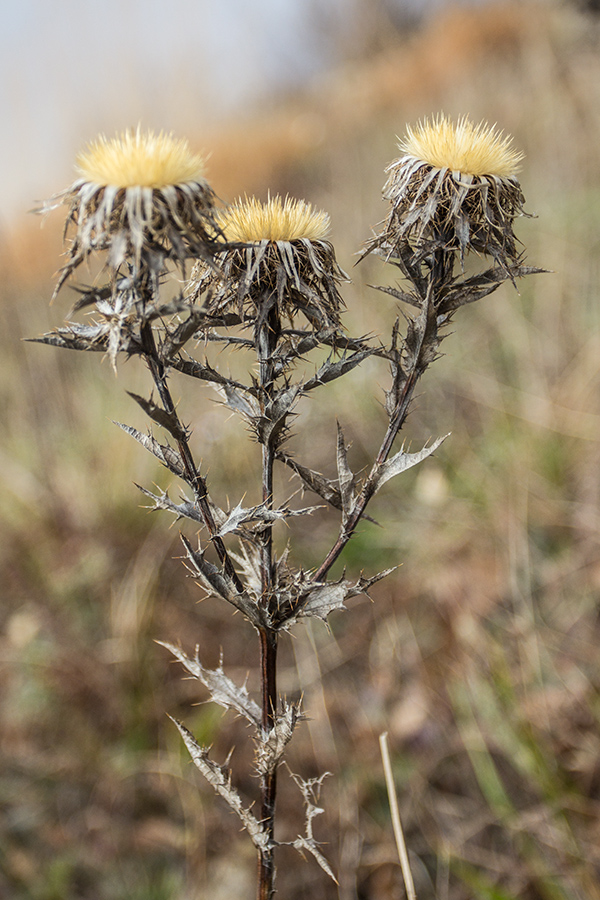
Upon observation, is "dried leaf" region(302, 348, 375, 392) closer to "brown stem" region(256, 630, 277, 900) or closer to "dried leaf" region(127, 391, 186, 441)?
"dried leaf" region(127, 391, 186, 441)

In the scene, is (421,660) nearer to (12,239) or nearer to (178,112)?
(178,112)

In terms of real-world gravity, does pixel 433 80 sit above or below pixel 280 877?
above

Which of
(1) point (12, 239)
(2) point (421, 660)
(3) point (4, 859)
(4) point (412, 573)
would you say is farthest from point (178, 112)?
(3) point (4, 859)

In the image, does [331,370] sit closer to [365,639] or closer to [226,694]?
[226,694]

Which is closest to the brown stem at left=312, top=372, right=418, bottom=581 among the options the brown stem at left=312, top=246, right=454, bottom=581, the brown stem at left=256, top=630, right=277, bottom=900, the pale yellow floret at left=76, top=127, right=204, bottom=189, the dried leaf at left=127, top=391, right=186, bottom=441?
the brown stem at left=312, top=246, right=454, bottom=581

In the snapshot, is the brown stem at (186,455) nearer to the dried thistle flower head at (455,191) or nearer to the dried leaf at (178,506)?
the dried leaf at (178,506)

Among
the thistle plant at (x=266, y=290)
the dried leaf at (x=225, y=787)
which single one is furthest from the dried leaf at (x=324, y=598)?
the dried leaf at (x=225, y=787)

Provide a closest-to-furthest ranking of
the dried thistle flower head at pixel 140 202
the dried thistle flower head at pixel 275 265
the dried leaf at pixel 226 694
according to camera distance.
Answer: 1. the dried thistle flower head at pixel 140 202
2. the dried thistle flower head at pixel 275 265
3. the dried leaf at pixel 226 694
